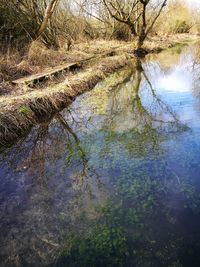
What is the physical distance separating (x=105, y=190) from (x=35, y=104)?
3.47 m

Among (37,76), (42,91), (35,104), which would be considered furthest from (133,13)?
A: (35,104)

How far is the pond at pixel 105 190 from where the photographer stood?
11.3ft

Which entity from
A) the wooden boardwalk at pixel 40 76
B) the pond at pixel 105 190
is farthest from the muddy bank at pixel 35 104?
the wooden boardwalk at pixel 40 76

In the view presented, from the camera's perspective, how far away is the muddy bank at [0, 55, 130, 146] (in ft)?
20.6

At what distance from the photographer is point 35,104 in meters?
7.25

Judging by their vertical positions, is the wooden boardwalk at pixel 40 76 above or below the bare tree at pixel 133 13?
below

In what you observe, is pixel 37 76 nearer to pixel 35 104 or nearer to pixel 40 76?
pixel 40 76

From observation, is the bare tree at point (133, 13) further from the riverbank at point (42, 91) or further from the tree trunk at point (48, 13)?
the tree trunk at point (48, 13)

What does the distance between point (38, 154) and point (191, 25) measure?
122ft

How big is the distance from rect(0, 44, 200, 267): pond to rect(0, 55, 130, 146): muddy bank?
268mm

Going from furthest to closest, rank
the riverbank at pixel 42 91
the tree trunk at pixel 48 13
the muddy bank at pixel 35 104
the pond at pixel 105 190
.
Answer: the tree trunk at pixel 48 13 → the riverbank at pixel 42 91 → the muddy bank at pixel 35 104 → the pond at pixel 105 190

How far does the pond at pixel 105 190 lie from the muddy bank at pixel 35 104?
10.6 inches

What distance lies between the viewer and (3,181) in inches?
192

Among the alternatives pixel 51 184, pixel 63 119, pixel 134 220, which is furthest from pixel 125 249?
pixel 63 119
